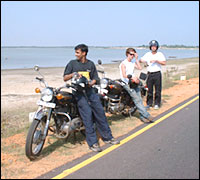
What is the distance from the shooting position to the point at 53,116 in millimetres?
5398

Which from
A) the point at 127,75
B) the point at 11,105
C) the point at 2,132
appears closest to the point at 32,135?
the point at 2,132

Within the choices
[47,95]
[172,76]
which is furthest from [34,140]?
[172,76]

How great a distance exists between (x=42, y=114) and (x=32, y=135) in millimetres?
441

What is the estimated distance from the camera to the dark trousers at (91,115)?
5648mm

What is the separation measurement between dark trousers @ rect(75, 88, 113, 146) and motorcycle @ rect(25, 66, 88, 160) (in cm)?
15

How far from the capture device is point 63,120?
217 inches

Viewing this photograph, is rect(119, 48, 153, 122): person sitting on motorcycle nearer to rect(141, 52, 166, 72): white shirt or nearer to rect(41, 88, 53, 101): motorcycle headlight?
rect(141, 52, 166, 72): white shirt

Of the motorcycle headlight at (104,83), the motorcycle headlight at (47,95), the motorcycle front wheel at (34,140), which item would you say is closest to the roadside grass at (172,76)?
the motorcycle headlight at (104,83)

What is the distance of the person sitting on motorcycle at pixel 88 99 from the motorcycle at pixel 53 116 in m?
0.17

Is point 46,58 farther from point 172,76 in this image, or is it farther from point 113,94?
point 113,94

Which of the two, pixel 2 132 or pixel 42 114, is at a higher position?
pixel 42 114

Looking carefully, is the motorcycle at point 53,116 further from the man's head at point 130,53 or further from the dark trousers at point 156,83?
the dark trousers at point 156,83

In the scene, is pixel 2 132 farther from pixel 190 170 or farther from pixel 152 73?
pixel 152 73

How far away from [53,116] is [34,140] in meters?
0.61
